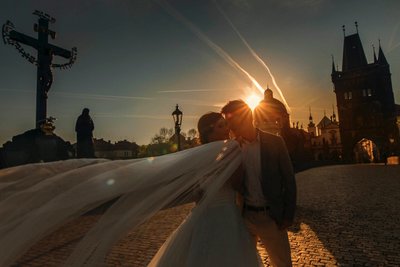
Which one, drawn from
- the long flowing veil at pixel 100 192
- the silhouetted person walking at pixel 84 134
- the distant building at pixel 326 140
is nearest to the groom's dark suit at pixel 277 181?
the long flowing veil at pixel 100 192

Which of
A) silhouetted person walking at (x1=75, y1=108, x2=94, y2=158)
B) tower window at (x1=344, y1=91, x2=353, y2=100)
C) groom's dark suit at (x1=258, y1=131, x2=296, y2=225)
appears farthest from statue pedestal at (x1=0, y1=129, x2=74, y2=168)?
tower window at (x1=344, y1=91, x2=353, y2=100)

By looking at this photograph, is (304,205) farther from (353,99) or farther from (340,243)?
(353,99)

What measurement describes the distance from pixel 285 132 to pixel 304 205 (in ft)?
11.9

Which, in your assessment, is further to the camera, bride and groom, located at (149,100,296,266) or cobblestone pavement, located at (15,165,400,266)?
cobblestone pavement, located at (15,165,400,266)

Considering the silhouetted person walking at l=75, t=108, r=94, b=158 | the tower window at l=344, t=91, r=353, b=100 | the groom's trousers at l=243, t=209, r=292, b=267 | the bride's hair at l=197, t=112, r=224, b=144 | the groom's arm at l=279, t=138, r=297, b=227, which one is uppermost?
the tower window at l=344, t=91, r=353, b=100

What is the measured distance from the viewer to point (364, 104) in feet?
243

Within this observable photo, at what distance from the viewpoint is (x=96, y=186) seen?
211cm

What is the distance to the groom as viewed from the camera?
2572 millimetres

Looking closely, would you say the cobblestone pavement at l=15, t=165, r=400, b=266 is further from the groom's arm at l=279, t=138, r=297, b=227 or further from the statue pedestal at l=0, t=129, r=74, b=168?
the statue pedestal at l=0, t=129, r=74, b=168

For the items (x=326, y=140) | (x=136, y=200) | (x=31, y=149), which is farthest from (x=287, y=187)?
(x=326, y=140)

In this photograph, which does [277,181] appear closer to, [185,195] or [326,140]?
[185,195]

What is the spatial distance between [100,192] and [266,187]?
1.37m

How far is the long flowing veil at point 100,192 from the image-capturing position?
1858 millimetres

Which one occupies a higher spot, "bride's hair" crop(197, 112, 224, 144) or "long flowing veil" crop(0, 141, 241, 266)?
"bride's hair" crop(197, 112, 224, 144)
